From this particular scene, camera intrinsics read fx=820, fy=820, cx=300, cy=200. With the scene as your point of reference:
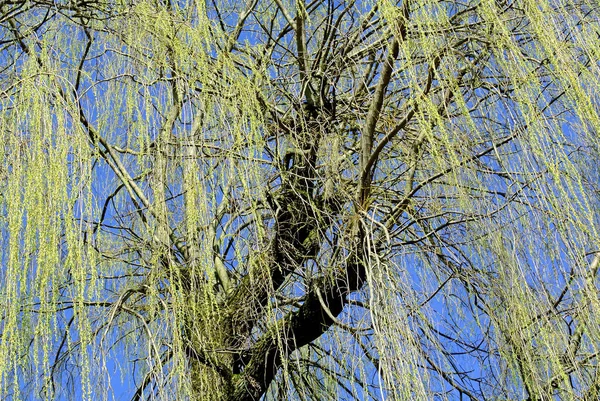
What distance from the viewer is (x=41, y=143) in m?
2.05

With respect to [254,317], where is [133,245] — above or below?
above

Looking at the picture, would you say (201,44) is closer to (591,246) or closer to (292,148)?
(292,148)

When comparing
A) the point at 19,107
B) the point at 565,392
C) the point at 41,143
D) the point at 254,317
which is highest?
the point at 19,107

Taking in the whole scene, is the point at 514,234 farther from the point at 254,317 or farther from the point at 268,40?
the point at 268,40

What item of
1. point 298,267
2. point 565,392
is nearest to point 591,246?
point 565,392

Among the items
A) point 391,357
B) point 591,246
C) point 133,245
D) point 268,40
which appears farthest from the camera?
point 268,40

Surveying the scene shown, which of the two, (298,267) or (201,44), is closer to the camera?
(201,44)

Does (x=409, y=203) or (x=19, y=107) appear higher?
(x=19, y=107)

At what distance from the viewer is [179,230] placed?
2693mm

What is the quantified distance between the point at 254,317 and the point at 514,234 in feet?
2.96

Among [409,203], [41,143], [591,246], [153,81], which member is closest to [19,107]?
[41,143]

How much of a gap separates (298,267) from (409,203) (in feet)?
1.45

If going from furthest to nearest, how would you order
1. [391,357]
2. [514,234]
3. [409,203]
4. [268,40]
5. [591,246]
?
[268,40], [409,203], [514,234], [591,246], [391,357]

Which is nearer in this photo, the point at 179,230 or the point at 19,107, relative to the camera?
the point at 19,107
